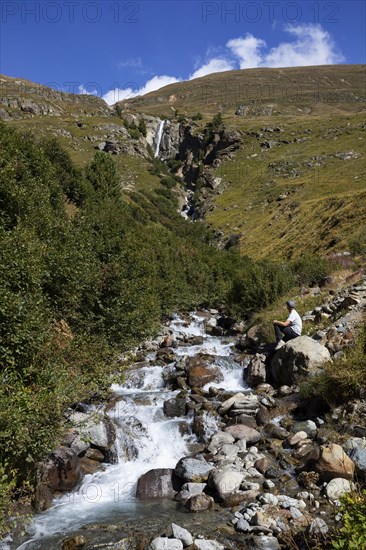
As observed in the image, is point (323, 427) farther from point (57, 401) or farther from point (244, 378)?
point (57, 401)

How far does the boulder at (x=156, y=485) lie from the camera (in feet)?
37.8

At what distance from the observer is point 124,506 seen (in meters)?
11.1

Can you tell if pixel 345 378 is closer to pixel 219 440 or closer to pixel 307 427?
pixel 307 427

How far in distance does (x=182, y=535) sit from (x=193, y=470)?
3009 mm

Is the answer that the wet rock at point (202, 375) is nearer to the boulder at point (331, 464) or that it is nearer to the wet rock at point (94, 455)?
the wet rock at point (94, 455)

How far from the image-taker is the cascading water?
10.4m

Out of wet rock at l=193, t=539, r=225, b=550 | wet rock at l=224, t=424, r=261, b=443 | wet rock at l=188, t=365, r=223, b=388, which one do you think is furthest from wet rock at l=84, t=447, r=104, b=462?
wet rock at l=188, t=365, r=223, b=388

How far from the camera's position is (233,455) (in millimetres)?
12531

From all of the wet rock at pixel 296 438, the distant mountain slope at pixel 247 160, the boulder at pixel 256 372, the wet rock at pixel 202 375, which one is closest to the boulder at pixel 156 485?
the wet rock at pixel 296 438

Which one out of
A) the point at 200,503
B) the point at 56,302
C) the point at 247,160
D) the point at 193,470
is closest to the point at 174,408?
the point at 193,470

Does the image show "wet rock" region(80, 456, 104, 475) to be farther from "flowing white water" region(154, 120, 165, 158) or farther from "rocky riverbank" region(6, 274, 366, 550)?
"flowing white water" region(154, 120, 165, 158)

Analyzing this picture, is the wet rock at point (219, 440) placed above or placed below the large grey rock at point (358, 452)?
below

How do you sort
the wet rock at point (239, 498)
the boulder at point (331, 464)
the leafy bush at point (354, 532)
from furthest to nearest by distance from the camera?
the wet rock at point (239, 498)
the boulder at point (331, 464)
the leafy bush at point (354, 532)

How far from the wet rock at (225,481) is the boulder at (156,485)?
4.47ft
